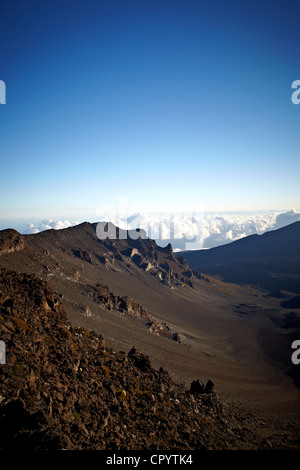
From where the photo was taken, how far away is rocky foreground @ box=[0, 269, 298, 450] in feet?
36.7

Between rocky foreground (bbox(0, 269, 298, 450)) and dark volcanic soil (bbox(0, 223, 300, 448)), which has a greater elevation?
rocky foreground (bbox(0, 269, 298, 450))

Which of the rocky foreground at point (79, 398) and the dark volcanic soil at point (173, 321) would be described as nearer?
the rocky foreground at point (79, 398)

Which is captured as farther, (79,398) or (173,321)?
(173,321)

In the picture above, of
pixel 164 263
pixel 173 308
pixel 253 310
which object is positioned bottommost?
pixel 253 310

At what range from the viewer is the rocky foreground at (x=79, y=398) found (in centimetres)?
1118

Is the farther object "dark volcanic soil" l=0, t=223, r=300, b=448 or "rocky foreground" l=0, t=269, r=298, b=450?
"dark volcanic soil" l=0, t=223, r=300, b=448

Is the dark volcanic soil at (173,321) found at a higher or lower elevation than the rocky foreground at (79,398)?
lower

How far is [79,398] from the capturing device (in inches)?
581

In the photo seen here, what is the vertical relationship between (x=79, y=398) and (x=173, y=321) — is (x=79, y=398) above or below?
above

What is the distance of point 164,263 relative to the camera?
616 ft
